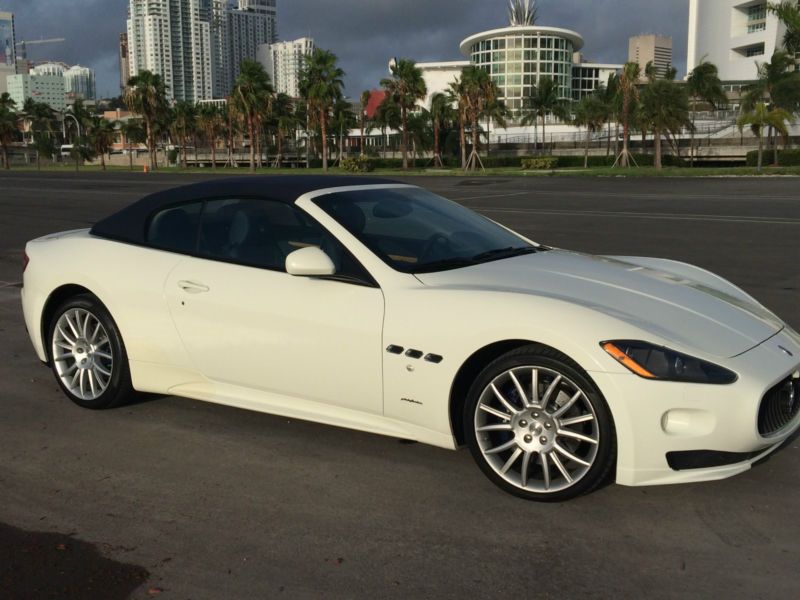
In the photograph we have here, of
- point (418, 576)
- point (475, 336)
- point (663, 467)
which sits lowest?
point (418, 576)

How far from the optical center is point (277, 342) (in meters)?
4.31

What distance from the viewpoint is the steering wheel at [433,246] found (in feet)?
14.5

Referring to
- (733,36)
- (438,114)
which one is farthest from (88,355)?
(733,36)

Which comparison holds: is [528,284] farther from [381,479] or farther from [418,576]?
[418,576]

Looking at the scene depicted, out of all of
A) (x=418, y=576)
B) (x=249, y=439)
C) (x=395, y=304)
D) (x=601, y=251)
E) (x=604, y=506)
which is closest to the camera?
(x=418, y=576)

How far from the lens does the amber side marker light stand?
342cm

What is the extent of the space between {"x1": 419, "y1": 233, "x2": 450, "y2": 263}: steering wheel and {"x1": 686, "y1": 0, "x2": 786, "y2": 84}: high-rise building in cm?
10023

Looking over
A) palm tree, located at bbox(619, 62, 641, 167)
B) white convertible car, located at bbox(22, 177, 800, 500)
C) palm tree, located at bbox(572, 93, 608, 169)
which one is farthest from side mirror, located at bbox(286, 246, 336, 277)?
palm tree, located at bbox(572, 93, 608, 169)

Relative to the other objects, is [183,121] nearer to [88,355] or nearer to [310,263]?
[88,355]

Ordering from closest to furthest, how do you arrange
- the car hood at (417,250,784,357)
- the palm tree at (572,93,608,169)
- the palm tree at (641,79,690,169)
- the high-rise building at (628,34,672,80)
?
1. the car hood at (417,250,784,357)
2. the palm tree at (641,79,690,169)
3. the palm tree at (572,93,608,169)
4. the high-rise building at (628,34,672,80)

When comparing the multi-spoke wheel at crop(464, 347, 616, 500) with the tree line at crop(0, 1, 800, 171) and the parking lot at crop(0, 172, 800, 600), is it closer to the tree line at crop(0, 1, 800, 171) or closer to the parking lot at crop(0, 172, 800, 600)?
the parking lot at crop(0, 172, 800, 600)

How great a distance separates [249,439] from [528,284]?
1854 mm

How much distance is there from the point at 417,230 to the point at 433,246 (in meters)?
0.22

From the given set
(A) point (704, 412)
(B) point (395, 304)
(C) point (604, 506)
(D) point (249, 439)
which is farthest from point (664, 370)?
(D) point (249, 439)
